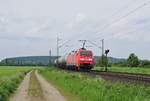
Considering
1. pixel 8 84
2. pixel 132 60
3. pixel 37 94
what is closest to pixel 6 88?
pixel 8 84

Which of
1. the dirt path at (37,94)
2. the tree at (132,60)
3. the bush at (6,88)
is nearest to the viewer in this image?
the bush at (6,88)

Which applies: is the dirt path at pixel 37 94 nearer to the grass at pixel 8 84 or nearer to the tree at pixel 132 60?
the grass at pixel 8 84

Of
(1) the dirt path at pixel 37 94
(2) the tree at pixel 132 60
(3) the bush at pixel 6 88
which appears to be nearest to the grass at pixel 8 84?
(3) the bush at pixel 6 88

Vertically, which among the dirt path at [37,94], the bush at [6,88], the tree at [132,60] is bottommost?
the dirt path at [37,94]

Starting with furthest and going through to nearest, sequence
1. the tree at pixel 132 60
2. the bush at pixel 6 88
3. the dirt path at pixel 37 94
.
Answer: the tree at pixel 132 60, the dirt path at pixel 37 94, the bush at pixel 6 88

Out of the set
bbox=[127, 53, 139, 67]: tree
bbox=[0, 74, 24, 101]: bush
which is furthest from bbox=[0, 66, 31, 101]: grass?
bbox=[127, 53, 139, 67]: tree

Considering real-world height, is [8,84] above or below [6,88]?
above

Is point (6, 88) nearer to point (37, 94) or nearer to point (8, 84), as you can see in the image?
point (8, 84)

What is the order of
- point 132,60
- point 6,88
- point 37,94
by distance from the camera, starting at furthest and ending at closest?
point 132,60
point 6,88
point 37,94

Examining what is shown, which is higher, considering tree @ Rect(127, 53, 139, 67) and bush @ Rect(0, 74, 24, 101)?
tree @ Rect(127, 53, 139, 67)

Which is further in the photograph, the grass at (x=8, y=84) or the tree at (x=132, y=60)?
the tree at (x=132, y=60)

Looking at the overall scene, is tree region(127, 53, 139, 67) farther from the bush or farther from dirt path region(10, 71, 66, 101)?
the bush

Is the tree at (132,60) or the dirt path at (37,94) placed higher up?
the tree at (132,60)

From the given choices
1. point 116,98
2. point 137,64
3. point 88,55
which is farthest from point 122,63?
point 116,98
